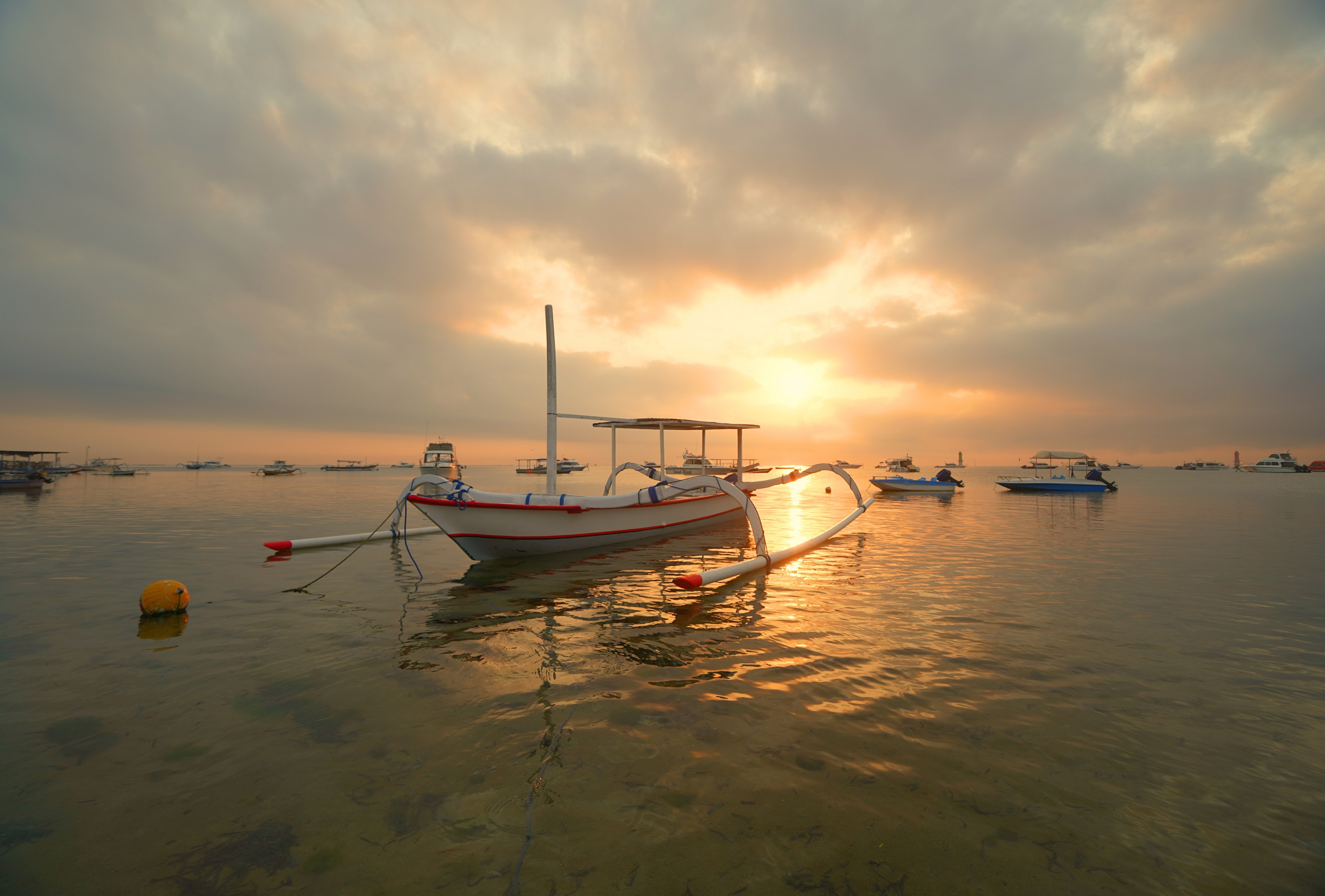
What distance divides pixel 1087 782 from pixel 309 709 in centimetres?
780

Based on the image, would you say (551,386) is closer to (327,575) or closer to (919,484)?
(327,575)

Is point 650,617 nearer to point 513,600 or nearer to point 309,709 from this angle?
point 513,600

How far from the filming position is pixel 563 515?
13.9 metres

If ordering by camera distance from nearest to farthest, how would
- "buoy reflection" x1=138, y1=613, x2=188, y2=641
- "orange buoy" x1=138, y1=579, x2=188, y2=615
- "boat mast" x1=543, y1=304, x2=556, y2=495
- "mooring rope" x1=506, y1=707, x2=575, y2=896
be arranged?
"mooring rope" x1=506, y1=707, x2=575, y2=896 → "buoy reflection" x1=138, y1=613, x2=188, y2=641 → "orange buoy" x1=138, y1=579, x2=188, y2=615 → "boat mast" x1=543, y1=304, x2=556, y2=495

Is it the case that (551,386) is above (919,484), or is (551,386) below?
above

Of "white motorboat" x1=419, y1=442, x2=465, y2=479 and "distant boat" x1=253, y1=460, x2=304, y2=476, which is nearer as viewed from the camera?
"white motorboat" x1=419, y1=442, x2=465, y2=479

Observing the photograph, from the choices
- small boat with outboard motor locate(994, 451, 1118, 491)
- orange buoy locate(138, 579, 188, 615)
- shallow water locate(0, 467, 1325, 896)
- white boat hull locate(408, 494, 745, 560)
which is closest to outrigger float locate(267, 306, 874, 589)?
white boat hull locate(408, 494, 745, 560)

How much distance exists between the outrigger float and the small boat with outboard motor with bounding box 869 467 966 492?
30121 mm

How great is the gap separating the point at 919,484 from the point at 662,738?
47.3m

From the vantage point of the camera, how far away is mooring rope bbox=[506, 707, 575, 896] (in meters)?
3.17

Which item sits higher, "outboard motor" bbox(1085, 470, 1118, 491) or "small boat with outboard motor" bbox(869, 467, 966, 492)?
"outboard motor" bbox(1085, 470, 1118, 491)

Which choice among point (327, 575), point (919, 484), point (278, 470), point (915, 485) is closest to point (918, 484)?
point (919, 484)

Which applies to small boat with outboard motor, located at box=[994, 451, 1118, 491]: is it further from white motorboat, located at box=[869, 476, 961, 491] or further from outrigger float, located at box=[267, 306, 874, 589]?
outrigger float, located at box=[267, 306, 874, 589]

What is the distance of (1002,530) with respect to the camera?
2286 cm
